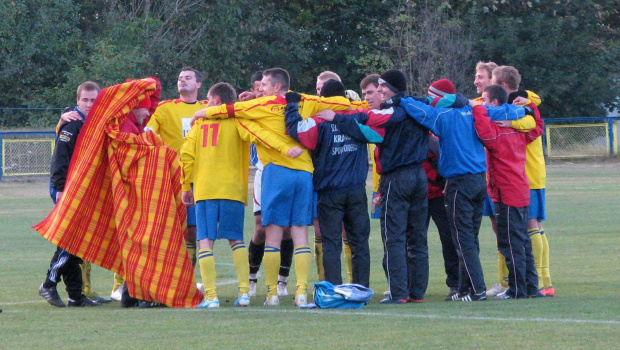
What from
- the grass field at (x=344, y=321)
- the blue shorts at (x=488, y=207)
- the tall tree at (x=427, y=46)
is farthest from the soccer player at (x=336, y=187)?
the tall tree at (x=427, y=46)

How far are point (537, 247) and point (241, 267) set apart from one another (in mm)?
2869

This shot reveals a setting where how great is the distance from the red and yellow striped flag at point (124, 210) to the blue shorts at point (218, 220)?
277mm

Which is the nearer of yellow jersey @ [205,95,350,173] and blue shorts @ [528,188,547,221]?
yellow jersey @ [205,95,350,173]

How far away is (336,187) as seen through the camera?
340 inches

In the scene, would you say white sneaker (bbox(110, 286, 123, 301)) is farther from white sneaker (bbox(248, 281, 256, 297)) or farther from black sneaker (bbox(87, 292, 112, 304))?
white sneaker (bbox(248, 281, 256, 297))

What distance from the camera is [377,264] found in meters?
12.1

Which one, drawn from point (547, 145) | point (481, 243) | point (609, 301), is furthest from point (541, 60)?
point (609, 301)

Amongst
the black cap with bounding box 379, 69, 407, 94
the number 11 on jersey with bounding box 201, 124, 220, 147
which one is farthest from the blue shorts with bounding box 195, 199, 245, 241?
the black cap with bounding box 379, 69, 407, 94

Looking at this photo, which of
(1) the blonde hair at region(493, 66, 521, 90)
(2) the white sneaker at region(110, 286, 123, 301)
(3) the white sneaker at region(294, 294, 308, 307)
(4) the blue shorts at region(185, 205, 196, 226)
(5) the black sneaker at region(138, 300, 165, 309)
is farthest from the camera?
(1) the blonde hair at region(493, 66, 521, 90)

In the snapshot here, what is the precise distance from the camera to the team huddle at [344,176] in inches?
336

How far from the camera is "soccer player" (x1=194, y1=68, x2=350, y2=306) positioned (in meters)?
8.51

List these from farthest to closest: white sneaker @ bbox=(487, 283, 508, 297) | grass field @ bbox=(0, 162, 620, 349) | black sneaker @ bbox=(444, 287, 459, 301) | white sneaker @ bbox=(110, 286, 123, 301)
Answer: white sneaker @ bbox=(487, 283, 508, 297)
white sneaker @ bbox=(110, 286, 123, 301)
black sneaker @ bbox=(444, 287, 459, 301)
grass field @ bbox=(0, 162, 620, 349)

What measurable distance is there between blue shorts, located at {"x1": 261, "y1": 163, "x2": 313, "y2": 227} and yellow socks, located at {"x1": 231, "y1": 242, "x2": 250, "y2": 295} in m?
0.33

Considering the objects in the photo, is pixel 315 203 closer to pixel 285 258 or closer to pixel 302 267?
pixel 285 258
